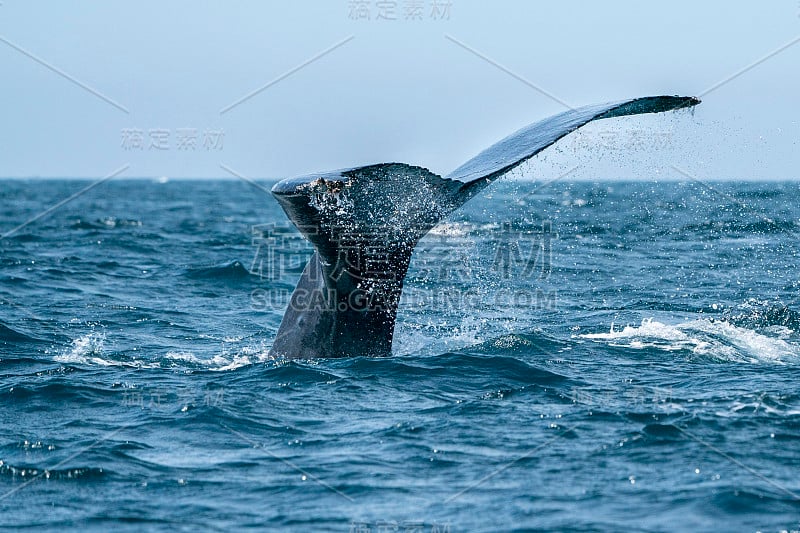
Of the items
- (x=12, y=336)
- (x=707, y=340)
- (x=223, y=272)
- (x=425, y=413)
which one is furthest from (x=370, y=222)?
(x=223, y=272)

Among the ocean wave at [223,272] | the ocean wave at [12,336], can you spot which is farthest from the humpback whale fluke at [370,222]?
the ocean wave at [223,272]

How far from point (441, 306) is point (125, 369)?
4630 mm

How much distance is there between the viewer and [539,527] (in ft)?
14.8

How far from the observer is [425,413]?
633 cm

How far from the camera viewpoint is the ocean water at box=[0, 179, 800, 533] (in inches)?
188

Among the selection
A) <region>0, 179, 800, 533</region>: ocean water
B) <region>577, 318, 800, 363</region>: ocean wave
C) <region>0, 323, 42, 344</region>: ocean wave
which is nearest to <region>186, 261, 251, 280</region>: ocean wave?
<region>0, 179, 800, 533</region>: ocean water

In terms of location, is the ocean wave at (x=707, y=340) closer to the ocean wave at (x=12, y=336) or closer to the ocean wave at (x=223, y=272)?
the ocean wave at (x=12, y=336)

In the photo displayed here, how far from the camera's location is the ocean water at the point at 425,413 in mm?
4781

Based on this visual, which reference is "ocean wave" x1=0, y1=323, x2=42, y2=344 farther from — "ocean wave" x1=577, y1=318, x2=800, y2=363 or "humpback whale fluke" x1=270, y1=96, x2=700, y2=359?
"ocean wave" x1=577, y1=318, x2=800, y2=363

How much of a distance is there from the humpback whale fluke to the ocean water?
0.31m

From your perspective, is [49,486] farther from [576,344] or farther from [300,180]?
[576,344]

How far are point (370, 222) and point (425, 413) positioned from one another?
1236mm

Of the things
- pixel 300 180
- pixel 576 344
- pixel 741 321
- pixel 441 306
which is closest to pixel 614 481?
pixel 300 180

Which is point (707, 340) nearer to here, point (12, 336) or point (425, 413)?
point (425, 413)
